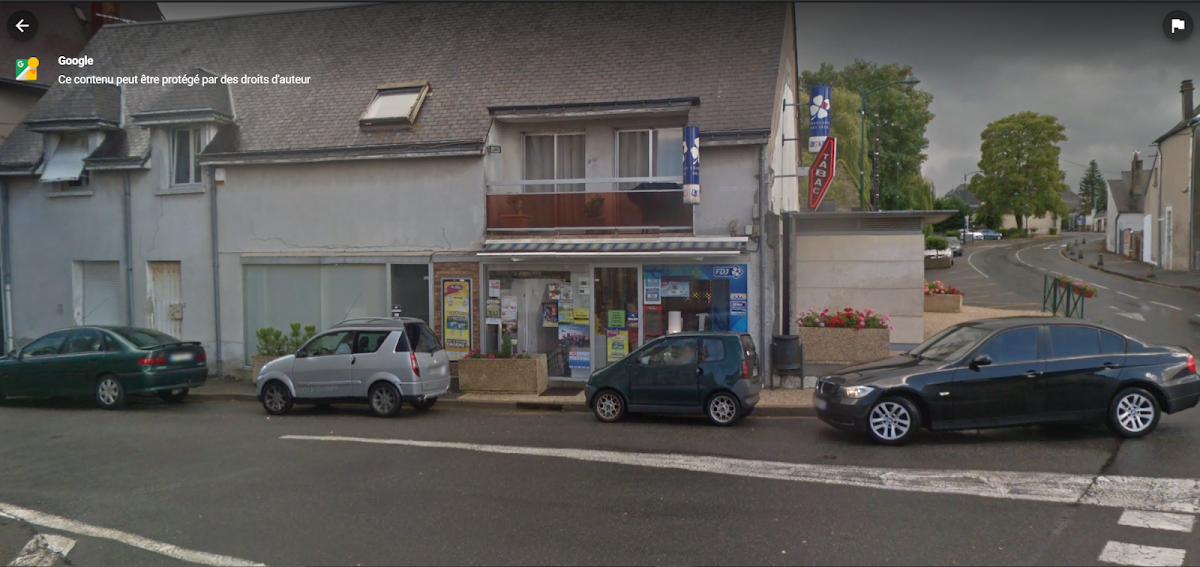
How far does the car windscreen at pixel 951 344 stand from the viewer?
9742 mm

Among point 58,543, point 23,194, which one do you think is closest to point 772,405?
point 58,543

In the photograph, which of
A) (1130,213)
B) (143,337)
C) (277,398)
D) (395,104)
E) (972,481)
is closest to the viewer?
(972,481)

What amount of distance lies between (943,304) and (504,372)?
16182 mm

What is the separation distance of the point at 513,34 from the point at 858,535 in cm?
1452

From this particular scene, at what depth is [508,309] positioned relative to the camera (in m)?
15.8

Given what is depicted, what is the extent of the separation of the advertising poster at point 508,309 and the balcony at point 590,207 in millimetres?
1318

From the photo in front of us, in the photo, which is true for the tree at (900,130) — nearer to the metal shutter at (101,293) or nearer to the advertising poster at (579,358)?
the advertising poster at (579,358)

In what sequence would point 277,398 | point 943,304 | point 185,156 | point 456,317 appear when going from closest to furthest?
point 277,398, point 456,317, point 185,156, point 943,304

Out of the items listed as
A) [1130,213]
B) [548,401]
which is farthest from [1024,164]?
[548,401]

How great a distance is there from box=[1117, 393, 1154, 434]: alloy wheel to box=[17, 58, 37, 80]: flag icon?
25596mm

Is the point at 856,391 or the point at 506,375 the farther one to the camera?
the point at 506,375

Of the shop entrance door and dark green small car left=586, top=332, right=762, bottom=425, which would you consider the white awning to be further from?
dark green small car left=586, top=332, right=762, bottom=425

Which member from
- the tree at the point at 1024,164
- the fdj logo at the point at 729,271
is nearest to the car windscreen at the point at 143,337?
the fdj logo at the point at 729,271

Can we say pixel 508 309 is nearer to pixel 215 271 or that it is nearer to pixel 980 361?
pixel 215 271
